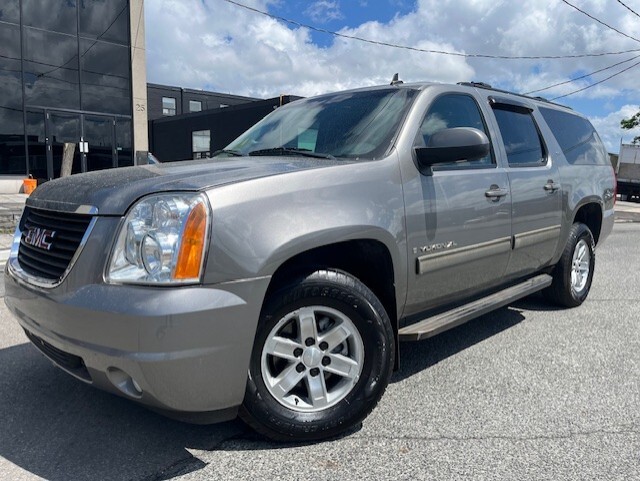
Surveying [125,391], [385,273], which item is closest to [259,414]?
[125,391]

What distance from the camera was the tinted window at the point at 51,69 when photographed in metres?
16.8

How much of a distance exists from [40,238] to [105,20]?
702 inches

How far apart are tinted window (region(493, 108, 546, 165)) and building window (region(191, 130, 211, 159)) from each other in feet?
68.0

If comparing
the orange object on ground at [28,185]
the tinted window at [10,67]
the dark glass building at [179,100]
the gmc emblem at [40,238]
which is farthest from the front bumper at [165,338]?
the dark glass building at [179,100]

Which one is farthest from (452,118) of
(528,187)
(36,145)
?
(36,145)

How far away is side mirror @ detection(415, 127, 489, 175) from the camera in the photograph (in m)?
3.07

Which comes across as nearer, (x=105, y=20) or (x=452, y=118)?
(x=452, y=118)

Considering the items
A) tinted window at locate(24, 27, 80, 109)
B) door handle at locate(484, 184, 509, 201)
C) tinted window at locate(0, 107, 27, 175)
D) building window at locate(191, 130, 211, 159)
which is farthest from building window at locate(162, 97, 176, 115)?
door handle at locate(484, 184, 509, 201)

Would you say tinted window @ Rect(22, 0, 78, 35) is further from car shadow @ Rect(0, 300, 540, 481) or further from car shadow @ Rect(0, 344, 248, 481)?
car shadow @ Rect(0, 344, 248, 481)

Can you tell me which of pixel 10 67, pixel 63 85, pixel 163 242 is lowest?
pixel 163 242

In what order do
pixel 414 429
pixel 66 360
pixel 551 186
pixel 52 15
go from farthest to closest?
pixel 52 15
pixel 551 186
pixel 414 429
pixel 66 360

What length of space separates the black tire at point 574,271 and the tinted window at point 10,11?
671 inches

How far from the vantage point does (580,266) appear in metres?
5.32

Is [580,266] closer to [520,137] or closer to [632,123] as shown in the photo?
[520,137]
